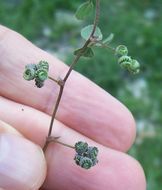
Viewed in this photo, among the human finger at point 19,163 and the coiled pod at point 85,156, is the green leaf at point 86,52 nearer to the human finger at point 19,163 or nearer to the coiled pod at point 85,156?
the coiled pod at point 85,156

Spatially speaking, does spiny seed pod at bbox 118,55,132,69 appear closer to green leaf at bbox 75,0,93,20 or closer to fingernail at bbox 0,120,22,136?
green leaf at bbox 75,0,93,20

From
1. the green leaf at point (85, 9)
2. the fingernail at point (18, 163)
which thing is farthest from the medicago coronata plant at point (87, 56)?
the fingernail at point (18, 163)

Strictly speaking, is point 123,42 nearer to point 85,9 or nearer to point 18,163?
point 18,163

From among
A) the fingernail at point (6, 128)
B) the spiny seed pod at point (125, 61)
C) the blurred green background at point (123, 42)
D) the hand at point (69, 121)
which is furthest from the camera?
the blurred green background at point (123, 42)

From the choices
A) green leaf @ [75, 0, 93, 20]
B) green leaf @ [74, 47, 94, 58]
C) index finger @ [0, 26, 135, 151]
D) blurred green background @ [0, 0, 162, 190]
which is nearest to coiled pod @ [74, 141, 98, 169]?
green leaf @ [74, 47, 94, 58]

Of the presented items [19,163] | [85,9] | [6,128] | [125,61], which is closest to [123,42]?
[6,128]

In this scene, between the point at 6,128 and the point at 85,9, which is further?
the point at 6,128

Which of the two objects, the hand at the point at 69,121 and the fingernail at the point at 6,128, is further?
the hand at the point at 69,121

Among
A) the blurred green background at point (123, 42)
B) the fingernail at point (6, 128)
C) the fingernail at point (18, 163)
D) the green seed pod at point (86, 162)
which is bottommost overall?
the fingernail at point (18, 163)
